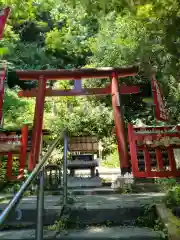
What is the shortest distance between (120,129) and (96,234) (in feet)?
13.9

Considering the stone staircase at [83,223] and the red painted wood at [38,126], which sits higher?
the red painted wood at [38,126]

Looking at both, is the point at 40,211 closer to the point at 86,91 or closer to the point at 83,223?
the point at 83,223

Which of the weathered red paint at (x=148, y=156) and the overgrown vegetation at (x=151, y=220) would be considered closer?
the overgrown vegetation at (x=151, y=220)

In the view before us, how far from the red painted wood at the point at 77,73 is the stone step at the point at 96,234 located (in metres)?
5.29

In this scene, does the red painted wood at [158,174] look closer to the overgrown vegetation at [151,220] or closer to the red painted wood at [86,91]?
the overgrown vegetation at [151,220]

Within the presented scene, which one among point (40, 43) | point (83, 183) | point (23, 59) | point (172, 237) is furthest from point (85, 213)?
point (40, 43)

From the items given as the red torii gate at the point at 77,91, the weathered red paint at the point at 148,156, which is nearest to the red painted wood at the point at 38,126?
the red torii gate at the point at 77,91

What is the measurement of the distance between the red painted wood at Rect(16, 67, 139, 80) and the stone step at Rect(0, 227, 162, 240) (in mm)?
5287

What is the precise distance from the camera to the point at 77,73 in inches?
304

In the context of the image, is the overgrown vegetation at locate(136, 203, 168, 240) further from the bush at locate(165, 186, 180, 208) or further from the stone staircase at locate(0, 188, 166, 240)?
the bush at locate(165, 186, 180, 208)

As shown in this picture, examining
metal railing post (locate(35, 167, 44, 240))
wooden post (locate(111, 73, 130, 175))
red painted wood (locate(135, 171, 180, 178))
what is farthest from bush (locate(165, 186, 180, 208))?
wooden post (locate(111, 73, 130, 175))

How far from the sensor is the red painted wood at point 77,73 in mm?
7465

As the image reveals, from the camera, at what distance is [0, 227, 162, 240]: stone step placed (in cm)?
243

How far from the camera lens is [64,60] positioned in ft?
63.5
